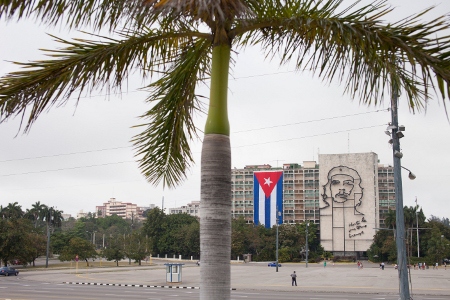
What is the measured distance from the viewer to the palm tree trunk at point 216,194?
3.83m

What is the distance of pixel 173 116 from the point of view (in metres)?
5.44

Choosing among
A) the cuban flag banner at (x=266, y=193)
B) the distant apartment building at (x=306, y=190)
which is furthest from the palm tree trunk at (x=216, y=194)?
the distant apartment building at (x=306, y=190)

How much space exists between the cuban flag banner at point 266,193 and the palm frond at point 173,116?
7315 millimetres

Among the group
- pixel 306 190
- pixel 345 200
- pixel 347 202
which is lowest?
pixel 347 202

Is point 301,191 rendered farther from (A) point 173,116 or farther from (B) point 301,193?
(A) point 173,116

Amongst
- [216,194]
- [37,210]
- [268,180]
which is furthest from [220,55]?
[37,210]

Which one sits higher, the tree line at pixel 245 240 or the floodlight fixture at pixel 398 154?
the floodlight fixture at pixel 398 154

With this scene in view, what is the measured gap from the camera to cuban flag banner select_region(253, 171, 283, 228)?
13.8 meters

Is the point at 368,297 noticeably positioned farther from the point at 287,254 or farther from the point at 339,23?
the point at 287,254

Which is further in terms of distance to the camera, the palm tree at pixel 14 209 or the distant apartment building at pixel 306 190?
the distant apartment building at pixel 306 190

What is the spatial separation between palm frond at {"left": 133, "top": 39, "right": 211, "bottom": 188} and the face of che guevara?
335ft

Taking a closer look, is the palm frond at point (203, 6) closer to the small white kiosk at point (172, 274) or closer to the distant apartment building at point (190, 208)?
the small white kiosk at point (172, 274)

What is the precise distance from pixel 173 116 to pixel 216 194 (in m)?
1.71

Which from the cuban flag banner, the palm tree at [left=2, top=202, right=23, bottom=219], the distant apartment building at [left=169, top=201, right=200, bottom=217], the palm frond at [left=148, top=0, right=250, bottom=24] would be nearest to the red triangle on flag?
the cuban flag banner
